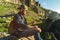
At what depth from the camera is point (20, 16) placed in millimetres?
10164

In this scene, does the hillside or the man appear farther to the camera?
the hillside

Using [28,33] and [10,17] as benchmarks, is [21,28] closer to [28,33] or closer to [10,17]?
[28,33]

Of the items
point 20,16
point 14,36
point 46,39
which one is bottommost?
point 46,39

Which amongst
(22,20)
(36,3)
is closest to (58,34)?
(22,20)

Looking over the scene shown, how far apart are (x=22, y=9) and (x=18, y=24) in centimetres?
62

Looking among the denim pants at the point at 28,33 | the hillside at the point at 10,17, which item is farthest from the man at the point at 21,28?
the hillside at the point at 10,17

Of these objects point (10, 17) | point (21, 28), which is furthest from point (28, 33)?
point (10, 17)

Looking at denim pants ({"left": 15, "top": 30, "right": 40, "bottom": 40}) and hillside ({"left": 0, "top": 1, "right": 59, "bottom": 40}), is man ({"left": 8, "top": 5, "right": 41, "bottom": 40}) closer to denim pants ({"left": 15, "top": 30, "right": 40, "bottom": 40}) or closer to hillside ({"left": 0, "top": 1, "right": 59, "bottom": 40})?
denim pants ({"left": 15, "top": 30, "right": 40, "bottom": 40})

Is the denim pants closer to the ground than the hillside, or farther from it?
farther from it

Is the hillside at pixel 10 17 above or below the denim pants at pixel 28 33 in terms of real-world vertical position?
below

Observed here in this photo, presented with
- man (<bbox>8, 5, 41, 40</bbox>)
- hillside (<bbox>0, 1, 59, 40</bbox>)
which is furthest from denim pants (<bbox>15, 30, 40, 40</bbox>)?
hillside (<bbox>0, 1, 59, 40</bbox>)

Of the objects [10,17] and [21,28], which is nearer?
[21,28]

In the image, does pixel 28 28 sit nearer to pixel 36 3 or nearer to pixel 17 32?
pixel 17 32

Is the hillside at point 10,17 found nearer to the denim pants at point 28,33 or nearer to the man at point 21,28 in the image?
the man at point 21,28
